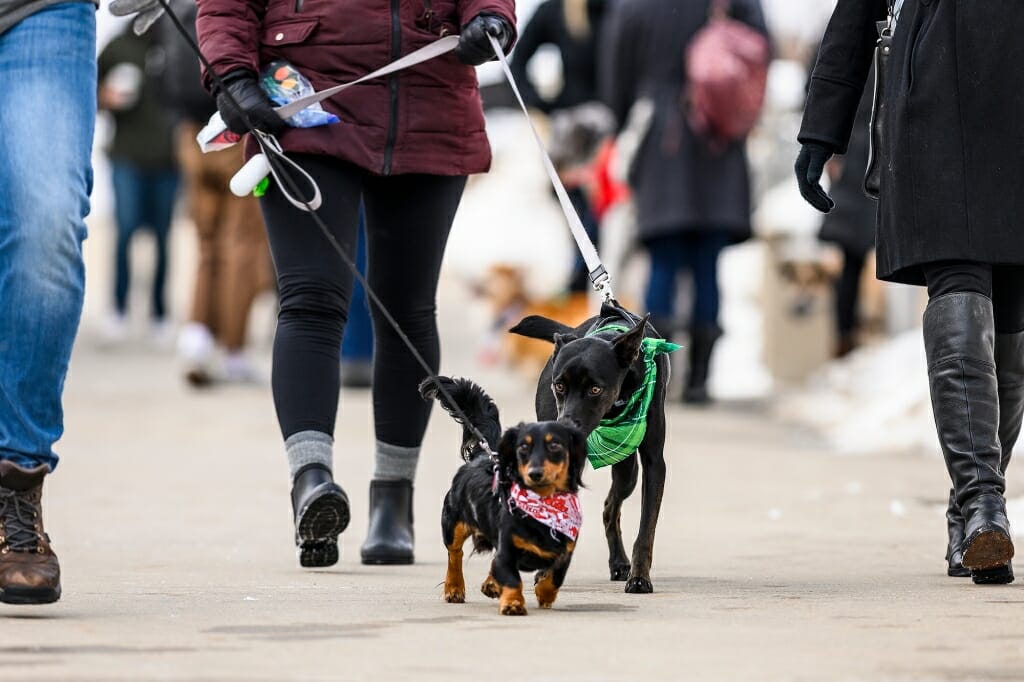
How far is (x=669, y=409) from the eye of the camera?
39.2 ft

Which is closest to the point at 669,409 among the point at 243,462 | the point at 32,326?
the point at 243,462

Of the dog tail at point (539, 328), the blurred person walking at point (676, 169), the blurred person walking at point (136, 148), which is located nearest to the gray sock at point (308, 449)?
the dog tail at point (539, 328)

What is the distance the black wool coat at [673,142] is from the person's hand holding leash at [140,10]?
6.32 meters

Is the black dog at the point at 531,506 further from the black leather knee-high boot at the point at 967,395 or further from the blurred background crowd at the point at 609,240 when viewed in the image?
the blurred background crowd at the point at 609,240

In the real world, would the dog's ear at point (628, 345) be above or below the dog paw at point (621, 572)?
above

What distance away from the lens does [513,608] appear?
4641 mm

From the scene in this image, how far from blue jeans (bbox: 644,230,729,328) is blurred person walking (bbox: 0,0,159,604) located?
760 cm

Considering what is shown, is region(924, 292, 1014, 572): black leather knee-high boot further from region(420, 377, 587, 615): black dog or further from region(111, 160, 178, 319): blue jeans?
Result: region(111, 160, 178, 319): blue jeans

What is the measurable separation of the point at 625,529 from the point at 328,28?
81.4 inches

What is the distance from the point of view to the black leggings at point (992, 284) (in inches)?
213

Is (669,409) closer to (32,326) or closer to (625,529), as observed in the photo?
(625,529)

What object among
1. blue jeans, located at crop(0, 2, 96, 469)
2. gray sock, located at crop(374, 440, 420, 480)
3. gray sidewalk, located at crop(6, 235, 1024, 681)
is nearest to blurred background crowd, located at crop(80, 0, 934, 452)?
gray sidewalk, located at crop(6, 235, 1024, 681)

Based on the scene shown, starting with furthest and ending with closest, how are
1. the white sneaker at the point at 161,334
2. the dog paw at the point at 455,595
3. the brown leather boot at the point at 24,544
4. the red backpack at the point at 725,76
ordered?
the white sneaker at the point at 161,334 → the red backpack at the point at 725,76 → the dog paw at the point at 455,595 → the brown leather boot at the point at 24,544

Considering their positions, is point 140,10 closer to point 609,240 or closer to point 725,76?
point 725,76
